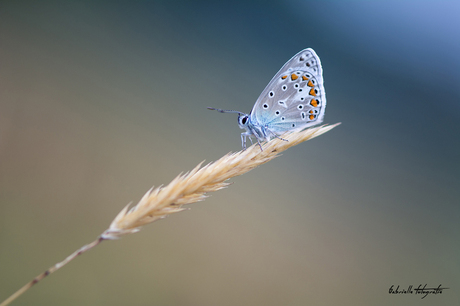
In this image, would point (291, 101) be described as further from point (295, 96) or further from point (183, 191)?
point (183, 191)

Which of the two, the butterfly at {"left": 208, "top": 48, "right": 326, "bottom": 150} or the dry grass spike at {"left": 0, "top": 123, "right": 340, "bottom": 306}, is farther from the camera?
the butterfly at {"left": 208, "top": 48, "right": 326, "bottom": 150}

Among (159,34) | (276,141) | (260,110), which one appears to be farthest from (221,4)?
(276,141)

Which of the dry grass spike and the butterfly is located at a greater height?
the butterfly

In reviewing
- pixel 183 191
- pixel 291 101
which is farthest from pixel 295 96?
pixel 183 191

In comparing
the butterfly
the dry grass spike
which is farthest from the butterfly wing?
the dry grass spike

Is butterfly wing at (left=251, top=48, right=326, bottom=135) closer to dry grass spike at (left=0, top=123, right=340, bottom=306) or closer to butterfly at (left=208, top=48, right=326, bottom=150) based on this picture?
butterfly at (left=208, top=48, right=326, bottom=150)

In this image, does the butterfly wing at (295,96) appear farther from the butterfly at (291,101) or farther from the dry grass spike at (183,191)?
the dry grass spike at (183,191)

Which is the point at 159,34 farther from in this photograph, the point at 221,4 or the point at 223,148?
the point at 223,148

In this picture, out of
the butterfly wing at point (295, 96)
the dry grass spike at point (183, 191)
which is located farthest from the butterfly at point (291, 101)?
the dry grass spike at point (183, 191)

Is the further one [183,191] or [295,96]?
[295,96]
